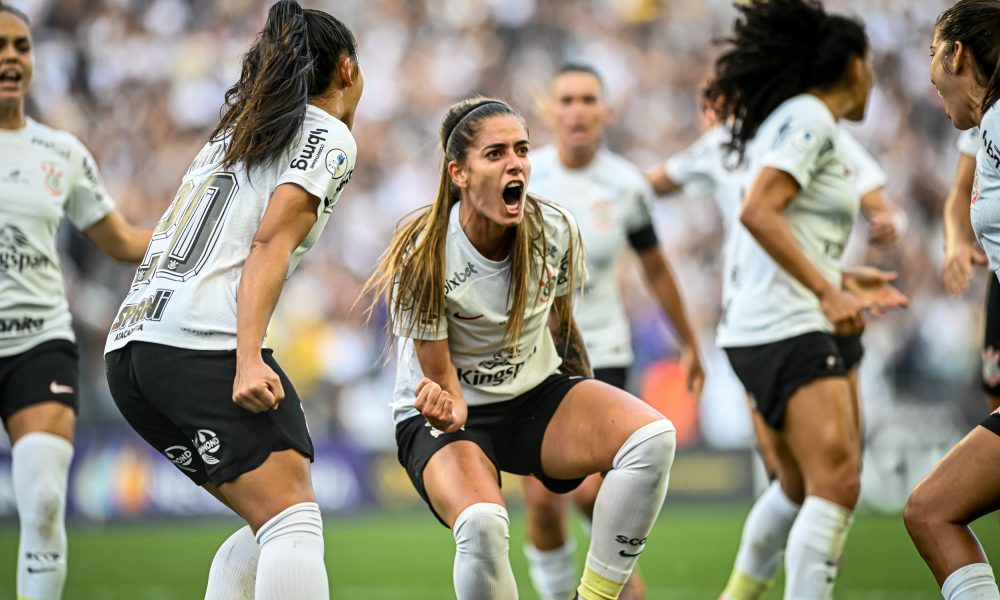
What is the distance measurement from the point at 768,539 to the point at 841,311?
1291mm

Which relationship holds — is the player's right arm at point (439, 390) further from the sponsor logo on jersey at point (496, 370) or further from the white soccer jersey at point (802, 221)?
the white soccer jersey at point (802, 221)

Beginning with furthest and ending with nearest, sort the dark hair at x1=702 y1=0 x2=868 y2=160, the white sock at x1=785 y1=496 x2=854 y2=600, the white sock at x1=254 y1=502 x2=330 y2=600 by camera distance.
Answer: the dark hair at x1=702 y1=0 x2=868 y2=160
the white sock at x1=785 y1=496 x2=854 y2=600
the white sock at x1=254 y1=502 x2=330 y2=600

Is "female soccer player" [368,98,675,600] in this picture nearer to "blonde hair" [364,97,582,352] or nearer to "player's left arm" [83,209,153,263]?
"blonde hair" [364,97,582,352]

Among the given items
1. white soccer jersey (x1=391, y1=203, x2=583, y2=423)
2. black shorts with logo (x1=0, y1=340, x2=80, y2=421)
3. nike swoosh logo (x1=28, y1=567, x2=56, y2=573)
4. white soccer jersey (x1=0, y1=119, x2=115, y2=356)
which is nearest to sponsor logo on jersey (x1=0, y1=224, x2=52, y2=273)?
white soccer jersey (x1=0, y1=119, x2=115, y2=356)

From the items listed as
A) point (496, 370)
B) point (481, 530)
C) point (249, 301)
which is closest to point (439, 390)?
point (481, 530)

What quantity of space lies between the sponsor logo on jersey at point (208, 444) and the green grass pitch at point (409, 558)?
4088 millimetres

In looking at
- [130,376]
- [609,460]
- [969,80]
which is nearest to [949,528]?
[609,460]

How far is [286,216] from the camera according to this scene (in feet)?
12.1

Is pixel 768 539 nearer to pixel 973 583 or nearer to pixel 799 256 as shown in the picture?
pixel 799 256

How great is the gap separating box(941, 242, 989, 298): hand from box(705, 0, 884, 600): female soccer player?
46 centimetres

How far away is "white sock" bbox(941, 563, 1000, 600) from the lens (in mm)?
3791

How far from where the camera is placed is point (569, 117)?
22.6 ft

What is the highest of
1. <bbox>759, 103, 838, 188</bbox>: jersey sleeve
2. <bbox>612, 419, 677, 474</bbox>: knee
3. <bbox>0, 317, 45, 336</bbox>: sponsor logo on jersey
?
<bbox>759, 103, 838, 188</bbox>: jersey sleeve

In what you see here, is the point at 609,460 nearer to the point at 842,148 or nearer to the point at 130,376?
the point at 130,376
